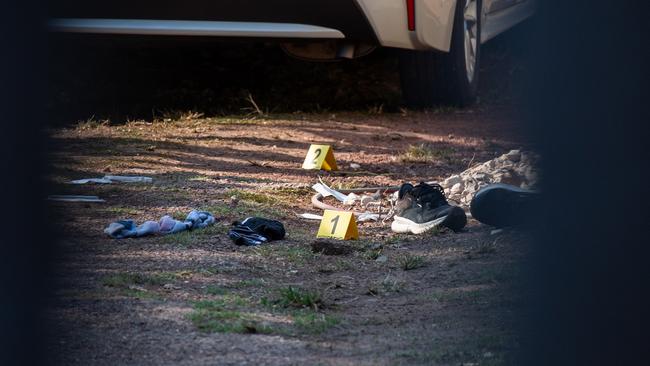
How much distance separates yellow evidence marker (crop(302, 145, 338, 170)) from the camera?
503 cm

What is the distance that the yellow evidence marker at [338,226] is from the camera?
3.74 m

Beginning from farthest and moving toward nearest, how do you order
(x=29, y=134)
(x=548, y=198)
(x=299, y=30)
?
(x=299, y=30) → (x=548, y=198) → (x=29, y=134)

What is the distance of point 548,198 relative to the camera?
1.03 meters

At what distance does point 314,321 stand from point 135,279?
26.3 inches

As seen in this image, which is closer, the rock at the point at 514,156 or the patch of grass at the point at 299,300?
the patch of grass at the point at 299,300

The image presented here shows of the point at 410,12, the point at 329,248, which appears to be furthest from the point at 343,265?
the point at 410,12

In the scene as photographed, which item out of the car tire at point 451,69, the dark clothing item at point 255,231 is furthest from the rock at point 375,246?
the car tire at point 451,69

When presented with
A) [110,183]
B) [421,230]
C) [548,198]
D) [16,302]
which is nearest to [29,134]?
[16,302]

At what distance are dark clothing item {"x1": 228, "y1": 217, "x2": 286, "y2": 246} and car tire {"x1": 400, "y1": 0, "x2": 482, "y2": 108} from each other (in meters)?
2.75

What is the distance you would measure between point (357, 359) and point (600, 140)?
4.33 feet

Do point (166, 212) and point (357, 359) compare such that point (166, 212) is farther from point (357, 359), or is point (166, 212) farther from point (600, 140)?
point (600, 140)

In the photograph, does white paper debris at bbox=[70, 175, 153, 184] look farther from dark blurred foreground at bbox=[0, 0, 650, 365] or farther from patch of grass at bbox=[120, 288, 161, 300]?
dark blurred foreground at bbox=[0, 0, 650, 365]

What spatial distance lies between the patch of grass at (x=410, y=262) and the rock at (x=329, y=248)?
8.8 inches

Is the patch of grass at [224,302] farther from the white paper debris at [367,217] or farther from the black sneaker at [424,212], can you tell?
the white paper debris at [367,217]
